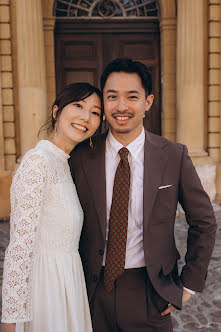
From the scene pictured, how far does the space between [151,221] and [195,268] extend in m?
0.37

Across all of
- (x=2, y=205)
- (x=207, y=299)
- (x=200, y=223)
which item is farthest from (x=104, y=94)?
(x=2, y=205)

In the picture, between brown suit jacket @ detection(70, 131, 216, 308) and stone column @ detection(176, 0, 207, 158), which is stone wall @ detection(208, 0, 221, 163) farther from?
brown suit jacket @ detection(70, 131, 216, 308)

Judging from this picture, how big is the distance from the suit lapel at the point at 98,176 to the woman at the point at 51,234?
0.10 m

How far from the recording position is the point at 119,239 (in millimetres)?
1775

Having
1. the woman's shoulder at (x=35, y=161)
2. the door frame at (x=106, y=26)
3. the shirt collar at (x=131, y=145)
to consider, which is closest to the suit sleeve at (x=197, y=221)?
the shirt collar at (x=131, y=145)

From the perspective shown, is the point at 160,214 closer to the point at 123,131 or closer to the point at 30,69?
the point at 123,131

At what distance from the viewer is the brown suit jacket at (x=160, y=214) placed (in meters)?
1.79

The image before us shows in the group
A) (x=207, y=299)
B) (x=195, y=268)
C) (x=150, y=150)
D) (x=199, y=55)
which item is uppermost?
(x=199, y=55)

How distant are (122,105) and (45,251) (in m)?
0.84

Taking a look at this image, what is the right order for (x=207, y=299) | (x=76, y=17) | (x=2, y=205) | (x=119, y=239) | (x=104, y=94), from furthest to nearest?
1. (x=76, y=17)
2. (x=2, y=205)
3. (x=207, y=299)
4. (x=104, y=94)
5. (x=119, y=239)

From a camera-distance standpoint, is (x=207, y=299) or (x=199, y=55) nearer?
(x=207, y=299)

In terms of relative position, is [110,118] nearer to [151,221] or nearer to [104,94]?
Result: [104,94]

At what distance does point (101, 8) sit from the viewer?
7355 millimetres

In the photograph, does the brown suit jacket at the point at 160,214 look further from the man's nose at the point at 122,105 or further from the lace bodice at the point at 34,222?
the man's nose at the point at 122,105
